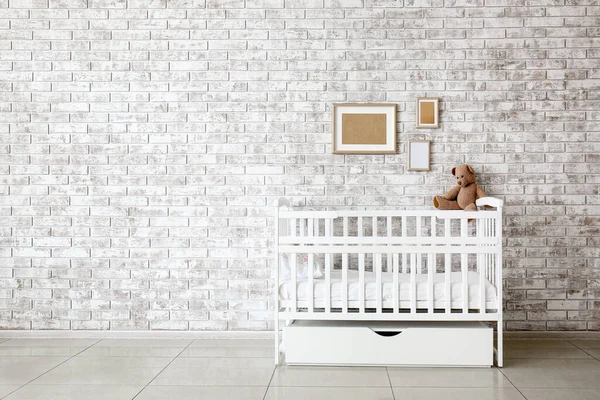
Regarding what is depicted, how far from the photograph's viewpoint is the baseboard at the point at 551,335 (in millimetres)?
3264

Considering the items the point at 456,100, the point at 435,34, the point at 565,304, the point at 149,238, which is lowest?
the point at 565,304

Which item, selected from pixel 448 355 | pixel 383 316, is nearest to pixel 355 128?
pixel 383 316

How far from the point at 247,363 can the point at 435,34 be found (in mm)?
2193

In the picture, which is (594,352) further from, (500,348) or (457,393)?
(457,393)

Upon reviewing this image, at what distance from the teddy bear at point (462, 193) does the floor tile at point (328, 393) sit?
48.5 inches

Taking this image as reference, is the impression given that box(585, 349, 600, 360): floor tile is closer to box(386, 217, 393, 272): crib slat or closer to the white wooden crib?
the white wooden crib

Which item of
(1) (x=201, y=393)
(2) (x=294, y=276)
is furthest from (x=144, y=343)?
(2) (x=294, y=276)

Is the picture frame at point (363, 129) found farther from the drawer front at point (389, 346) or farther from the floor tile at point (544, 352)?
the floor tile at point (544, 352)

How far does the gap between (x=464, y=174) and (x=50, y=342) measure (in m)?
2.65

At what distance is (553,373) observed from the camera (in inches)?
104

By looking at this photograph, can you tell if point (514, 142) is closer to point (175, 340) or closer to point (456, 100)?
point (456, 100)

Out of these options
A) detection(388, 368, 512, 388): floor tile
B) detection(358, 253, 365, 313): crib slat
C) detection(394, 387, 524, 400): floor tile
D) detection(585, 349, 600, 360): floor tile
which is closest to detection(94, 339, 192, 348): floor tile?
detection(358, 253, 365, 313): crib slat

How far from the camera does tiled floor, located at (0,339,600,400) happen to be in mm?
2383

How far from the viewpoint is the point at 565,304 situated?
10.8 feet
